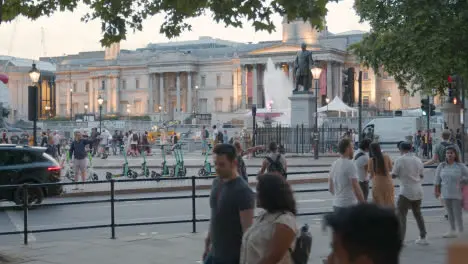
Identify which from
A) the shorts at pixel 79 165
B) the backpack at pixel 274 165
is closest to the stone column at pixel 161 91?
the shorts at pixel 79 165

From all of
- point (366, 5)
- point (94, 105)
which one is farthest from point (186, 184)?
point (94, 105)

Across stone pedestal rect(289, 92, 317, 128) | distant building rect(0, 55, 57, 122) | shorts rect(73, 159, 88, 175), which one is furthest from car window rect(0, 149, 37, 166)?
distant building rect(0, 55, 57, 122)

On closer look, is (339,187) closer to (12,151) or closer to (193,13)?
(193,13)

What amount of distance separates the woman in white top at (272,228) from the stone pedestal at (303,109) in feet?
136

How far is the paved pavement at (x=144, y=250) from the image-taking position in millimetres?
11461

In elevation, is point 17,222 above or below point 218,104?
below

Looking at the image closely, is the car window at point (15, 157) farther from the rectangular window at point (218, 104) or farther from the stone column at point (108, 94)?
the stone column at point (108, 94)

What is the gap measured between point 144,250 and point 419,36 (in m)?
27.4

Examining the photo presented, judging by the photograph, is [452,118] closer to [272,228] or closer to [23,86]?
[272,228]

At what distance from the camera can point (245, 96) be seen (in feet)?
453

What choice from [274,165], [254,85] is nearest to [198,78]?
[254,85]

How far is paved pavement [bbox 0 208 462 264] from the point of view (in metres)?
11.5

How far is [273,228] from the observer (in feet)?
17.4

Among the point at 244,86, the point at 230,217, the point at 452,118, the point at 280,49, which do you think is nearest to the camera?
the point at 230,217
